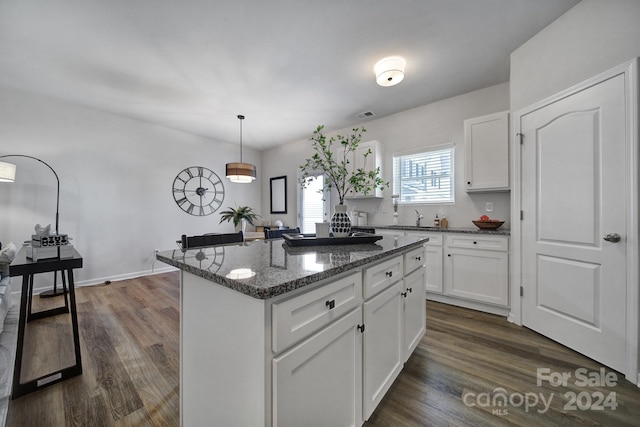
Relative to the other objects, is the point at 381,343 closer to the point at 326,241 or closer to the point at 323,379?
the point at 323,379

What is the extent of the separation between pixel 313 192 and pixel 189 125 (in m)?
2.54

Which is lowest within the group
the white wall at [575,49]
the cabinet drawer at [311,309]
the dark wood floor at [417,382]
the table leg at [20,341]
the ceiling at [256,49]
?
the dark wood floor at [417,382]

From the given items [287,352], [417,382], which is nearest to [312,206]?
[417,382]

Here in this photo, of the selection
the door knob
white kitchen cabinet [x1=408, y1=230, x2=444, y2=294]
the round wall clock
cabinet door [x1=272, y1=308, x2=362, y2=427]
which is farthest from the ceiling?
cabinet door [x1=272, y1=308, x2=362, y2=427]

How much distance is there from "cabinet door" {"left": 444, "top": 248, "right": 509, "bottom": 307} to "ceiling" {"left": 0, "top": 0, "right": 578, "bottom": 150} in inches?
80.1

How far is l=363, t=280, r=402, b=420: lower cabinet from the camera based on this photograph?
3.79ft

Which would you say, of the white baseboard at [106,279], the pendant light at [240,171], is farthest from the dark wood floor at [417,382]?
the pendant light at [240,171]

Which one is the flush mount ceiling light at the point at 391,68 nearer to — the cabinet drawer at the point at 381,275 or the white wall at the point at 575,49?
the white wall at the point at 575,49

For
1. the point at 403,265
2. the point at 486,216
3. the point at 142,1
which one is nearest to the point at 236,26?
the point at 142,1

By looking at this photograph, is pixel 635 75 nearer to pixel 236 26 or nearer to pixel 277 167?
pixel 236 26

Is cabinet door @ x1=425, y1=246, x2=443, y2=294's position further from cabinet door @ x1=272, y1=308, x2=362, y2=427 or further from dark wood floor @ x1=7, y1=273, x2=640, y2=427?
cabinet door @ x1=272, y1=308, x2=362, y2=427

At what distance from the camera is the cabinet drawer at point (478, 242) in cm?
253

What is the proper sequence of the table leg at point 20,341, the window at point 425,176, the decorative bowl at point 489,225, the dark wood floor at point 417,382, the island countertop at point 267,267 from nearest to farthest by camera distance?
the island countertop at point 267,267 → the dark wood floor at point 417,382 → the table leg at point 20,341 → the decorative bowl at point 489,225 → the window at point 425,176

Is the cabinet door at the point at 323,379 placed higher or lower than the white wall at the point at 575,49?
lower
